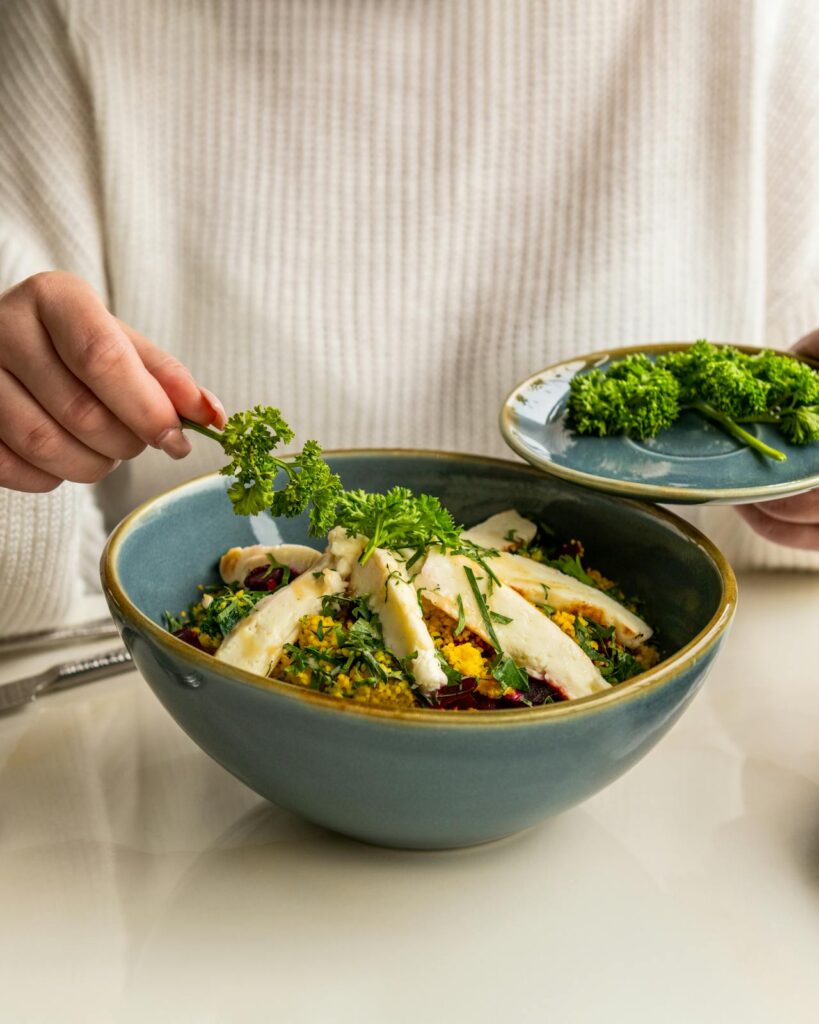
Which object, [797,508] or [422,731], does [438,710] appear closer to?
[422,731]

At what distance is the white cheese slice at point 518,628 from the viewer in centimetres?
95

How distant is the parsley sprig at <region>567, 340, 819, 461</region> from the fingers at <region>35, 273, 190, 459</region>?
45 cm

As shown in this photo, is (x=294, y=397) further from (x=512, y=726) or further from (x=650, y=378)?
(x=512, y=726)

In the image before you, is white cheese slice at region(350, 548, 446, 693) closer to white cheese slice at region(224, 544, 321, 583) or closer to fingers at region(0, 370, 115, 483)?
Result: white cheese slice at region(224, 544, 321, 583)

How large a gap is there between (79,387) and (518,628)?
47 centimetres

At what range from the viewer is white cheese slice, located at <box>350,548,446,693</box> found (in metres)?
0.91

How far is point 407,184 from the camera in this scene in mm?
1751

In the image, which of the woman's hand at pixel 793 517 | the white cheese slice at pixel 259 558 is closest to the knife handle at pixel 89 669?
the white cheese slice at pixel 259 558

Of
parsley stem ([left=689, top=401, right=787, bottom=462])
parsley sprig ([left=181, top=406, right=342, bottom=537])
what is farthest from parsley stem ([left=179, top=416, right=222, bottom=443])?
parsley stem ([left=689, top=401, right=787, bottom=462])

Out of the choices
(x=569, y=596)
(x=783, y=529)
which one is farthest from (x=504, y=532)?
(x=783, y=529)

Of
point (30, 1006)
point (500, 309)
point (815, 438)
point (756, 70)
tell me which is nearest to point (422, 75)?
point (500, 309)

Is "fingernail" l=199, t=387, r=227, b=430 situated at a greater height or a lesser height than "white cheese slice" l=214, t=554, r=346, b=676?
greater

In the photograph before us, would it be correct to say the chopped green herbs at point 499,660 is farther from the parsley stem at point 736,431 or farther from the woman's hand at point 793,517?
the woman's hand at point 793,517

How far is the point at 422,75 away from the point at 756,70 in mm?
501
